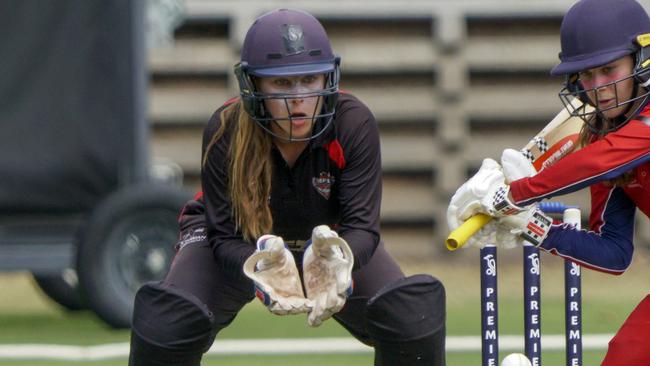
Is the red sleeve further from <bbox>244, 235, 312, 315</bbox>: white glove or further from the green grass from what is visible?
the green grass

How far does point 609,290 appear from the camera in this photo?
8945mm

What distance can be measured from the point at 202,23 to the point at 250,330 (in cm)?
326

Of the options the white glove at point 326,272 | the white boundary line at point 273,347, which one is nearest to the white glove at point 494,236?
the white glove at point 326,272

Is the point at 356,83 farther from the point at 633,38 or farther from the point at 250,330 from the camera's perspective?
the point at 633,38

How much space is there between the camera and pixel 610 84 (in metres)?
4.37

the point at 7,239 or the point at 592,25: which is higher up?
the point at 592,25

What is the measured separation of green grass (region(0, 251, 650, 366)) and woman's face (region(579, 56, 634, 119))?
7.84 ft

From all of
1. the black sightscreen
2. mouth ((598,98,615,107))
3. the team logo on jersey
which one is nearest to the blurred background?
the black sightscreen

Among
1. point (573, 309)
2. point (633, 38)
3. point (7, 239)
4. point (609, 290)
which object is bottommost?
point (609, 290)

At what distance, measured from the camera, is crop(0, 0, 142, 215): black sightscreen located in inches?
311

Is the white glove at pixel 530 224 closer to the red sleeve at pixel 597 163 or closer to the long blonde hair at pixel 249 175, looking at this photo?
the red sleeve at pixel 597 163

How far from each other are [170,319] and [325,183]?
25.2 inches

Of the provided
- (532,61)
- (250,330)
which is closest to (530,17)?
(532,61)

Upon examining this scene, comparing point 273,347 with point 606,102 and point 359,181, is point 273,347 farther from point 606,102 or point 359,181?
point 606,102
